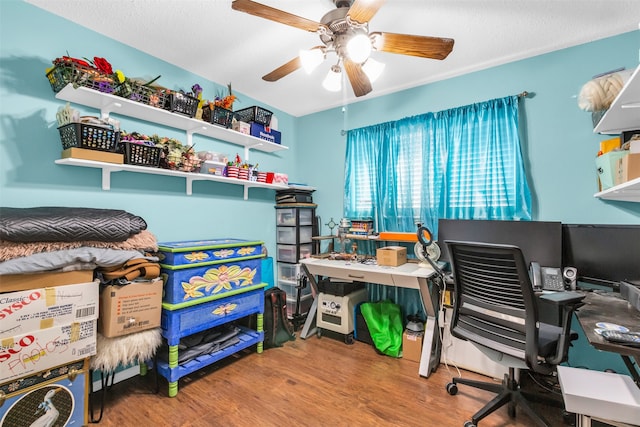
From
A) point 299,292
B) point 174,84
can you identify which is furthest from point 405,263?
point 174,84

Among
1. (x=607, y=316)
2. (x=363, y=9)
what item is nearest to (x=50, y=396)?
(x=363, y=9)

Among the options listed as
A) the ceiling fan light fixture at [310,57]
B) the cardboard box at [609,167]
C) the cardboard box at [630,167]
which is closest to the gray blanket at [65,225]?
the ceiling fan light fixture at [310,57]

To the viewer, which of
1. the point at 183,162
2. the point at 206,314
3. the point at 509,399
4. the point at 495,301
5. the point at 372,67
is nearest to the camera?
the point at 495,301

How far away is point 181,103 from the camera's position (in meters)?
2.16

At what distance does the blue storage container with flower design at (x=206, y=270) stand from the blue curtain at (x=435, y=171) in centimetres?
127

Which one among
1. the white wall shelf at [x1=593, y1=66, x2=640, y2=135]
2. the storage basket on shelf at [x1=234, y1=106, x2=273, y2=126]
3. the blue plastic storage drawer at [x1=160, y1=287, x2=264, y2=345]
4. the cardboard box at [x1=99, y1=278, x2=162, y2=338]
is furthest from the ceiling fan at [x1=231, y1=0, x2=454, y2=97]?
the blue plastic storage drawer at [x1=160, y1=287, x2=264, y2=345]

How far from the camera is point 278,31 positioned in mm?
1966

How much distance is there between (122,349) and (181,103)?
1.72 meters

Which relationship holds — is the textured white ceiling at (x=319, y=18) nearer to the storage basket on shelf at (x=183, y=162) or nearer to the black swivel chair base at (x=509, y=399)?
the storage basket on shelf at (x=183, y=162)

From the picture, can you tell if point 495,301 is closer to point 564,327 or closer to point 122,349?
point 564,327

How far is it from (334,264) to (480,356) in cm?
133

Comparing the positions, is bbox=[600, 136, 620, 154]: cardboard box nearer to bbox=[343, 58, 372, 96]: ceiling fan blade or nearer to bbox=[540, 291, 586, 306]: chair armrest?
bbox=[540, 291, 586, 306]: chair armrest

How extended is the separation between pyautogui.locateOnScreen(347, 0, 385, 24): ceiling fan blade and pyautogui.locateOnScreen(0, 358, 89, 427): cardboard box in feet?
7.63

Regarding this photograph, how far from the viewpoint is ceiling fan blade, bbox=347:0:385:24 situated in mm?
1293
